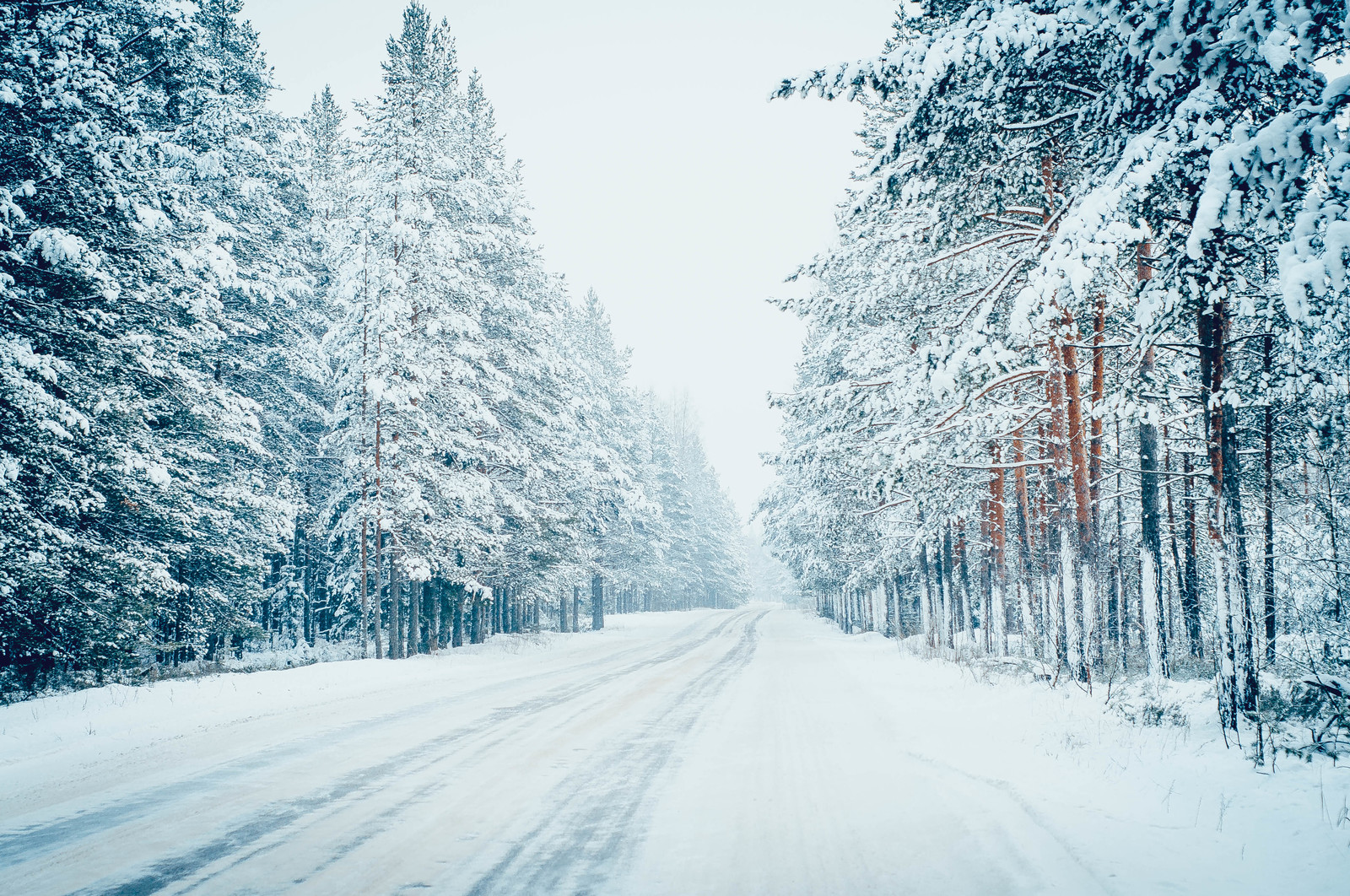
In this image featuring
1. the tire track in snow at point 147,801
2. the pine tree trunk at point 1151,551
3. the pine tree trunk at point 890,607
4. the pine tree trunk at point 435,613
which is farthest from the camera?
the pine tree trunk at point 890,607

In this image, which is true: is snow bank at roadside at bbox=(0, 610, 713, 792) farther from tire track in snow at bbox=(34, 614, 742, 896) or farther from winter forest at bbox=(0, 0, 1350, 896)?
tire track in snow at bbox=(34, 614, 742, 896)

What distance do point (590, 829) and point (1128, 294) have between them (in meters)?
10.1

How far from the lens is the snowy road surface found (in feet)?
14.0

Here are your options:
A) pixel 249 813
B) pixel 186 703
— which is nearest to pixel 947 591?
pixel 186 703

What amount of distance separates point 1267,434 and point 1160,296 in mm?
3989

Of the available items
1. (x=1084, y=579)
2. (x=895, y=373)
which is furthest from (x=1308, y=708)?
(x=895, y=373)

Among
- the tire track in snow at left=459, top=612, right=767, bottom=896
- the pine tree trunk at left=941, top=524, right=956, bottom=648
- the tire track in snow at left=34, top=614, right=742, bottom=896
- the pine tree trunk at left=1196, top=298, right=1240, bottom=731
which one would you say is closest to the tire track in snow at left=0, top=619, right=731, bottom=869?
the tire track in snow at left=34, top=614, right=742, bottom=896

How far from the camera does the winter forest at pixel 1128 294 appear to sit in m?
5.18

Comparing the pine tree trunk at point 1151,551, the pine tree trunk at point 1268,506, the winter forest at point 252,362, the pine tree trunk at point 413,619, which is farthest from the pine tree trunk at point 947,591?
the pine tree trunk at point 413,619

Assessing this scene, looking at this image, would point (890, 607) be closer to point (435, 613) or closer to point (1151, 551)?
point (435, 613)

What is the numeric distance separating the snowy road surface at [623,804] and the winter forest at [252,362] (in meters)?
3.55

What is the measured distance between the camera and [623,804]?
5.76 metres

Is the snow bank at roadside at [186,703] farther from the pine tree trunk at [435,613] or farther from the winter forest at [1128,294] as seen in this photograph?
the winter forest at [1128,294]

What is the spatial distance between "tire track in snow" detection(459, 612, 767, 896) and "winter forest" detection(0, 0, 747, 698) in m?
8.92
